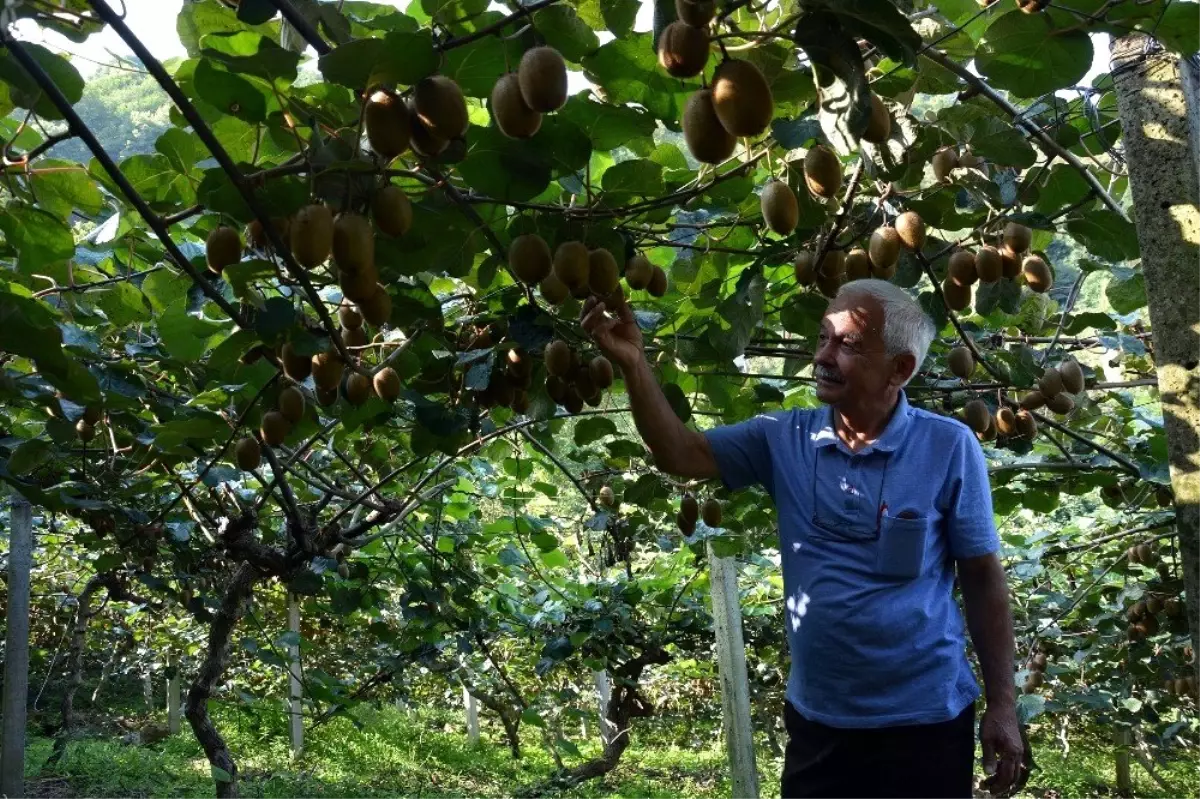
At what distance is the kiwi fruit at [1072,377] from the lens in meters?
2.36

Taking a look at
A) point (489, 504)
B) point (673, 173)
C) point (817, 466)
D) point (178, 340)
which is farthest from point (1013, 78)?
point (489, 504)

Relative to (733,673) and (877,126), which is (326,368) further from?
(733,673)

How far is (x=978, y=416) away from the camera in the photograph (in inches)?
96.3

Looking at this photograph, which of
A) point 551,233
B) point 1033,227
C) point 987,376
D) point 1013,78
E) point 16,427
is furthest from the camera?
point 16,427

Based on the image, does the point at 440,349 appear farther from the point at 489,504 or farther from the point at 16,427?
the point at 489,504

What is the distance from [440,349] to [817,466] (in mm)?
717

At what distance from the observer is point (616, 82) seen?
134 centimetres

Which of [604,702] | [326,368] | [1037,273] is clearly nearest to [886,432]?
[1037,273]

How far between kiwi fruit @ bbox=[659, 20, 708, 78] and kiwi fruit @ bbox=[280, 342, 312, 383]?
2.24ft

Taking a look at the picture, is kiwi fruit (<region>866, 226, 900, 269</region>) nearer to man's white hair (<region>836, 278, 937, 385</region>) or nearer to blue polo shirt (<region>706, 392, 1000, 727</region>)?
man's white hair (<region>836, 278, 937, 385</region>)

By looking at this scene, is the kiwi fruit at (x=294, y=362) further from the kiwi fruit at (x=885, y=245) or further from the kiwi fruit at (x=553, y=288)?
the kiwi fruit at (x=885, y=245)

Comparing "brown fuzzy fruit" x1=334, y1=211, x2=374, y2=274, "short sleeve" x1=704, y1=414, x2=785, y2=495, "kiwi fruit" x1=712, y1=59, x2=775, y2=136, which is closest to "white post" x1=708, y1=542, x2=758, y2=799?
"short sleeve" x1=704, y1=414, x2=785, y2=495

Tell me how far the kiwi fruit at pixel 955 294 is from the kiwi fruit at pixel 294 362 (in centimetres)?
104

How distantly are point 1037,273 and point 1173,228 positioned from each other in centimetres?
23
